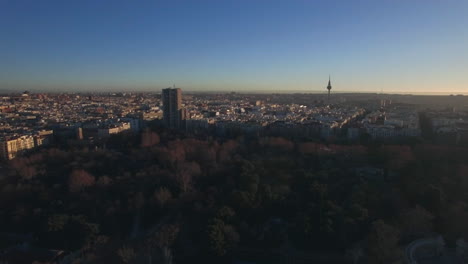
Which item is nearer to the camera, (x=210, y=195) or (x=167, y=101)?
(x=210, y=195)

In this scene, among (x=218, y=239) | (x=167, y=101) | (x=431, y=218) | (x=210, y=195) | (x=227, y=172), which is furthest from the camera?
(x=167, y=101)

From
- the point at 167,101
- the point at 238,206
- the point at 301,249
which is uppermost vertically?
the point at 167,101

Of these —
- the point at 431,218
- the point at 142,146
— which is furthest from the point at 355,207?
the point at 142,146

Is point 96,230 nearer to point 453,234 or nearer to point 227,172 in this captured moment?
point 227,172

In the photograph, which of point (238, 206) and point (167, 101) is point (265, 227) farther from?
point (167, 101)

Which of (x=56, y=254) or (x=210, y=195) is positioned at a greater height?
(x=210, y=195)

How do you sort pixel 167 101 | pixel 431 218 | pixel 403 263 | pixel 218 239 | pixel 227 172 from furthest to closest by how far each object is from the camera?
1. pixel 167 101
2. pixel 227 172
3. pixel 431 218
4. pixel 218 239
5. pixel 403 263
